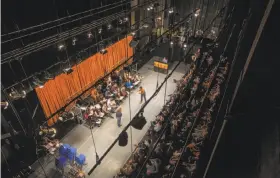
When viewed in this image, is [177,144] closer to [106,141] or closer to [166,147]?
[166,147]

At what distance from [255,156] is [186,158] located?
354 cm

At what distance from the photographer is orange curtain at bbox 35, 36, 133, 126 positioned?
363 inches

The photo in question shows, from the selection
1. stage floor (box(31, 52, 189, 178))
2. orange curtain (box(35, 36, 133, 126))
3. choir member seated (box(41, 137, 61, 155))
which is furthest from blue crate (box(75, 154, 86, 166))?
orange curtain (box(35, 36, 133, 126))

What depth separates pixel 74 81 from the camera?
10.6 m

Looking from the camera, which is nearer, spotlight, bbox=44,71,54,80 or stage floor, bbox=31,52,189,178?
spotlight, bbox=44,71,54,80

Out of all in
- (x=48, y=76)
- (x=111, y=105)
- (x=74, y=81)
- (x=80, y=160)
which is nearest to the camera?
(x=48, y=76)

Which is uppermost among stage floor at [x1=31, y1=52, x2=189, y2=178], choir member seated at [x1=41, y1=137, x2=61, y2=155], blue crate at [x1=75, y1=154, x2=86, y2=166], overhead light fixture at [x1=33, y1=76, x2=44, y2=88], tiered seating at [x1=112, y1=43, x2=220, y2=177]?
overhead light fixture at [x1=33, y1=76, x2=44, y2=88]

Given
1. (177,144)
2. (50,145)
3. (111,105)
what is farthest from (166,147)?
(111,105)

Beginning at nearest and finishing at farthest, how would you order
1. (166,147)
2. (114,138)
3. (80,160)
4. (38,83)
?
(166,147) < (38,83) < (80,160) < (114,138)

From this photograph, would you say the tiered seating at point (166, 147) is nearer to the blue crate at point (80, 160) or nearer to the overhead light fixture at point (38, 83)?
the blue crate at point (80, 160)

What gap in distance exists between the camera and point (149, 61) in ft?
51.8

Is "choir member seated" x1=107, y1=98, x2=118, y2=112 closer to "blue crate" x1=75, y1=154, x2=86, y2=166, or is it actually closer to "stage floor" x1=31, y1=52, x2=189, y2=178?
"stage floor" x1=31, y1=52, x2=189, y2=178

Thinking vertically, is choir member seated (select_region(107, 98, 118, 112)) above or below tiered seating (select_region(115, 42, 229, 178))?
below

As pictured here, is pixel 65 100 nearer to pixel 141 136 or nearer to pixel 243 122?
pixel 141 136
